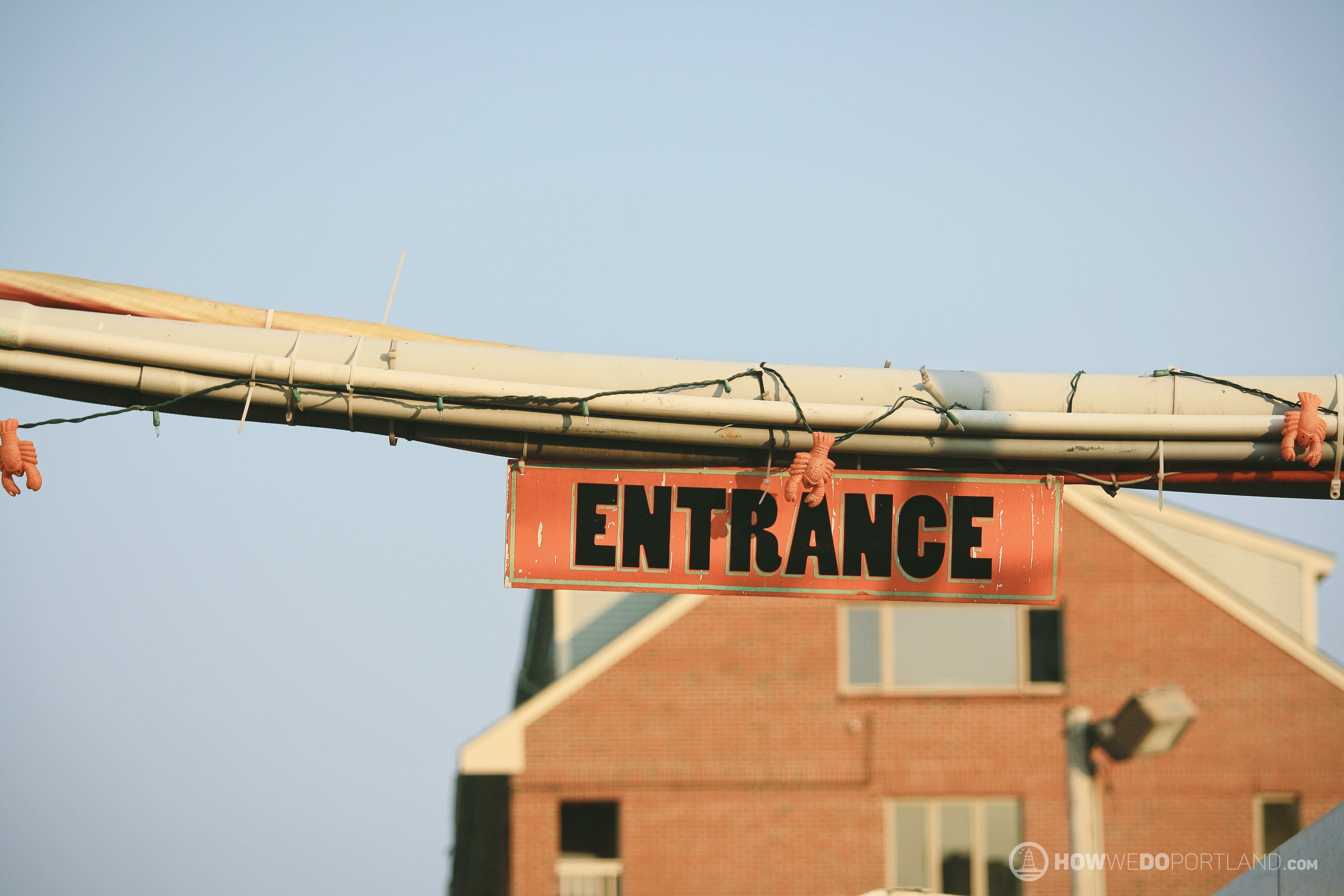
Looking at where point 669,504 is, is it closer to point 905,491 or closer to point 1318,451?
point 905,491

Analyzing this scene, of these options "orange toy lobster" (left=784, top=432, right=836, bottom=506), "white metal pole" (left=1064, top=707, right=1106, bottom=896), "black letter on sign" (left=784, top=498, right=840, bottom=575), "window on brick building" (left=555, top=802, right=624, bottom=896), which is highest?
"orange toy lobster" (left=784, top=432, right=836, bottom=506)

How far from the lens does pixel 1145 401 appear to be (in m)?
5.21

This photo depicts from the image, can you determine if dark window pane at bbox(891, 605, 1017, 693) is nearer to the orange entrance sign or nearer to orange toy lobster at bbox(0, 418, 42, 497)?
the orange entrance sign

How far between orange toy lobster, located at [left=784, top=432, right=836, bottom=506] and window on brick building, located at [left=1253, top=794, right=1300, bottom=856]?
16.4 meters

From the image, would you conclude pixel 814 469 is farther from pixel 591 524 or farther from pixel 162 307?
pixel 162 307

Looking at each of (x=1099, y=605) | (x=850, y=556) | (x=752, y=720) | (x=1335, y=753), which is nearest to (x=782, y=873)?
(x=752, y=720)

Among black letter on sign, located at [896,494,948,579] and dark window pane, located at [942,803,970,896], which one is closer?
black letter on sign, located at [896,494,948,579]

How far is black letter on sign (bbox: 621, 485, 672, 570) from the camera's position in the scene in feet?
17.1

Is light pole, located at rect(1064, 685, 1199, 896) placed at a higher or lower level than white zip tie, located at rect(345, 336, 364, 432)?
lower

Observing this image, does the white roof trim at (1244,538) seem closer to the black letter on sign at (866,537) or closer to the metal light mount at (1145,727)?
the metal light mount at (1145,727)

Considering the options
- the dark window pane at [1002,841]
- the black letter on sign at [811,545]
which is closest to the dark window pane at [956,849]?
the dark window pane at [1002,841]

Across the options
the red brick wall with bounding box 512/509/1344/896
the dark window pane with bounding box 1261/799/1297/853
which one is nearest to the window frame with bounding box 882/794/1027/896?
the red brick wall with bounding box 512/509/1344/896

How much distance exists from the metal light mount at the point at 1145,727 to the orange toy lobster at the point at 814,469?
4.57 m

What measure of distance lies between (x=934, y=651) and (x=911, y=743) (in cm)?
138
